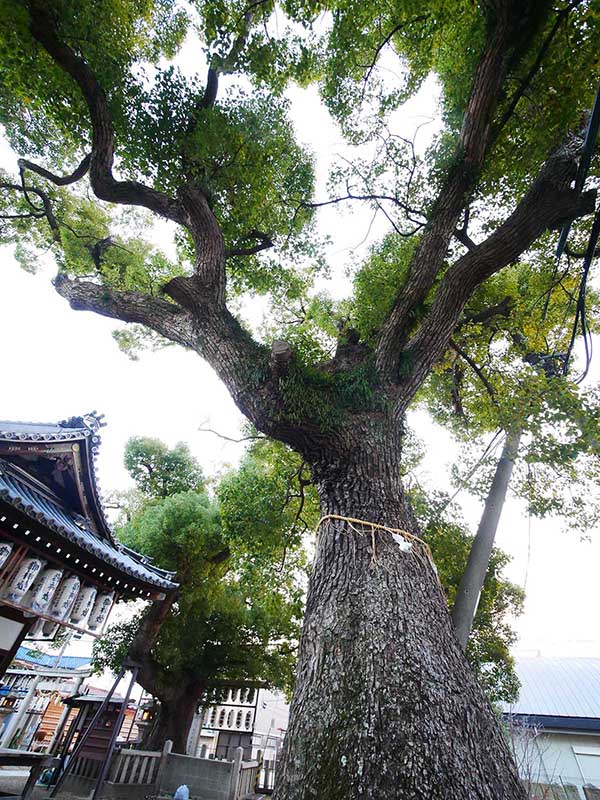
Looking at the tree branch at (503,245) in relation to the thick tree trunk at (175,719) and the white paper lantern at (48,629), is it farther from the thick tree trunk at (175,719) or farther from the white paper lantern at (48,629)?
the thick tree trunk at (175,719)

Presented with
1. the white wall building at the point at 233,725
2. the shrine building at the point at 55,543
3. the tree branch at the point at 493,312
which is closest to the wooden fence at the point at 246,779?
the white wall building at the point at 233,725

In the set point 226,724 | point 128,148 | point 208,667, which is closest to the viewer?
point 128,148

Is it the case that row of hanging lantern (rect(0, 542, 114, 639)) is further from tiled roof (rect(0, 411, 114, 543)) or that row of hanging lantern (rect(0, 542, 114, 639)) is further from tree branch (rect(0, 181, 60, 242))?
tree branch (rect(0, 181, 60, 242))

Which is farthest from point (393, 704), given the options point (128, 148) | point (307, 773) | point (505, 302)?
point (128, 148)

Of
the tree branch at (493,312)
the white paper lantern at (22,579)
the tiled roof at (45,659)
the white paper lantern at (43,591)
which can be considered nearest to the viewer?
the white paper lantern at (22,579)

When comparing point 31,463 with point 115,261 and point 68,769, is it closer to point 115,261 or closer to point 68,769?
point 115,261

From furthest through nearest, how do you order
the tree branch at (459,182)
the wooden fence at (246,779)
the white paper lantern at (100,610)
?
the wooden fence at (246,779) < the white paper lantern at (100,610) < the tree branch at (459,182)

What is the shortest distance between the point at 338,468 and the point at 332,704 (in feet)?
5.13

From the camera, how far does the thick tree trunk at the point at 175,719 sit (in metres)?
8.84

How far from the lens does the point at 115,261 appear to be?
6.86m

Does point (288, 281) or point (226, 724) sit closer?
point (288, 281)

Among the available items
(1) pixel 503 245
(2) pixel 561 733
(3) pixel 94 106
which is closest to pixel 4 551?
(3) pixel 94 106

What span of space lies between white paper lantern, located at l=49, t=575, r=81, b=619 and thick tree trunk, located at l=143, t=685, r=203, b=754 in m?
5.95

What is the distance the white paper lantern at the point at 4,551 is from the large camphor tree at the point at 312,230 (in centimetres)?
261
